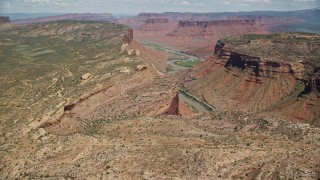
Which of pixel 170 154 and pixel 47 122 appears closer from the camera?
pixel 170 154

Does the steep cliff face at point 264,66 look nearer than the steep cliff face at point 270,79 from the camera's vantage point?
No

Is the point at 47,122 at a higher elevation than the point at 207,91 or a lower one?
higher

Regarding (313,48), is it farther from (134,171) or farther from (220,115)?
(134,171)

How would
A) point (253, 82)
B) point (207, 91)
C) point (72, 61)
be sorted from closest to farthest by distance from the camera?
1. point (72, 61)
2. point (253, 82)
3. point (207, 91)

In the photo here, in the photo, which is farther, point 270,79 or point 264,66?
point 264,66

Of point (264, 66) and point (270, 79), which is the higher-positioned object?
point (264, 66)

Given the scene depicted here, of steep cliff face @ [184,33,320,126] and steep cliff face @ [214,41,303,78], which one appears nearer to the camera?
steep cliff face @ [184,33,320,126]

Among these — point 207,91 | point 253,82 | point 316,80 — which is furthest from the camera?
point 207,91

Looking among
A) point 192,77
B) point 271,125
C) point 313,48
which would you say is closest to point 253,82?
point 313,48
